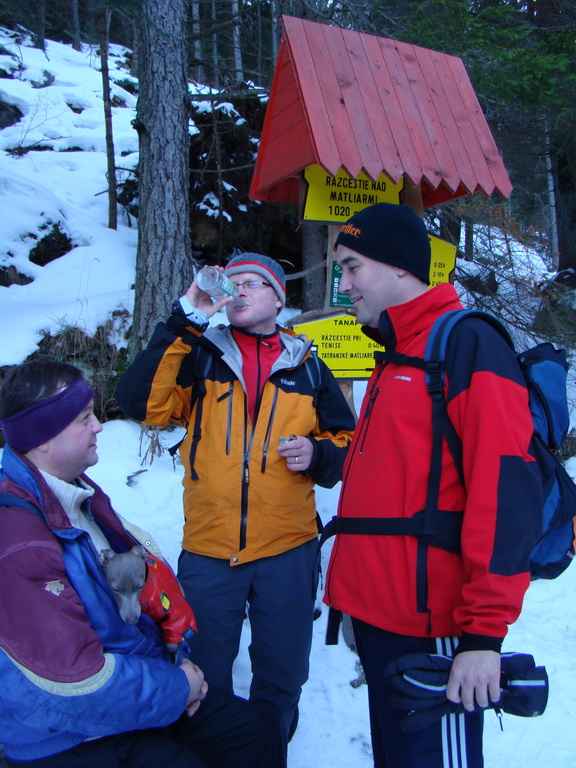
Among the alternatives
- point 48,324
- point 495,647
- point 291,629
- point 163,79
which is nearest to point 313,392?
point 291,629

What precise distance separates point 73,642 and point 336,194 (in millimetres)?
3010

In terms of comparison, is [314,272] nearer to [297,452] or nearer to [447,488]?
[297,452]

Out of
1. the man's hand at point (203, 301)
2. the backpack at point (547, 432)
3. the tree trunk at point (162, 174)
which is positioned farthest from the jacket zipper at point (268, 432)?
the tree trunk at point (162, 174)

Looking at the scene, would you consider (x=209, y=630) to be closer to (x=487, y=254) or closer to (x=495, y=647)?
(x=495, y=647)

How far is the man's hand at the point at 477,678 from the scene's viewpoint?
4.24 feet

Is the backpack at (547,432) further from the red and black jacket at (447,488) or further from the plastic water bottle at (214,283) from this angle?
the plastic water bottle at (214,283)

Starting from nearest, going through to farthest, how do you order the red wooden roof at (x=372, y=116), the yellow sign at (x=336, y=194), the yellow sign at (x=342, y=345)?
the red wooden roof at (x=372, y=116) < the yellow sign at (x=336, y=194) < the yellow sign at (x=342, y=345)

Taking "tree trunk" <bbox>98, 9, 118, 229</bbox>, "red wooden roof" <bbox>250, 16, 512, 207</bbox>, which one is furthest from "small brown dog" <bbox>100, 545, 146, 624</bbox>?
→ "tree trunk" <bbox>98, 9, 118, 229</bbox>

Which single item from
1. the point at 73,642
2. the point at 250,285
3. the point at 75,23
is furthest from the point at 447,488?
the point at 75,23

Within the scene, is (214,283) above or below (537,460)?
above

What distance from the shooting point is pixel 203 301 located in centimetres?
234

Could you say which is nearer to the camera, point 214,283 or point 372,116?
point 214,283

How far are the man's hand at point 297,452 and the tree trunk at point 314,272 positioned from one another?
413 centimetres

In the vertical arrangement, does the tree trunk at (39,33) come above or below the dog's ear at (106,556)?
above
